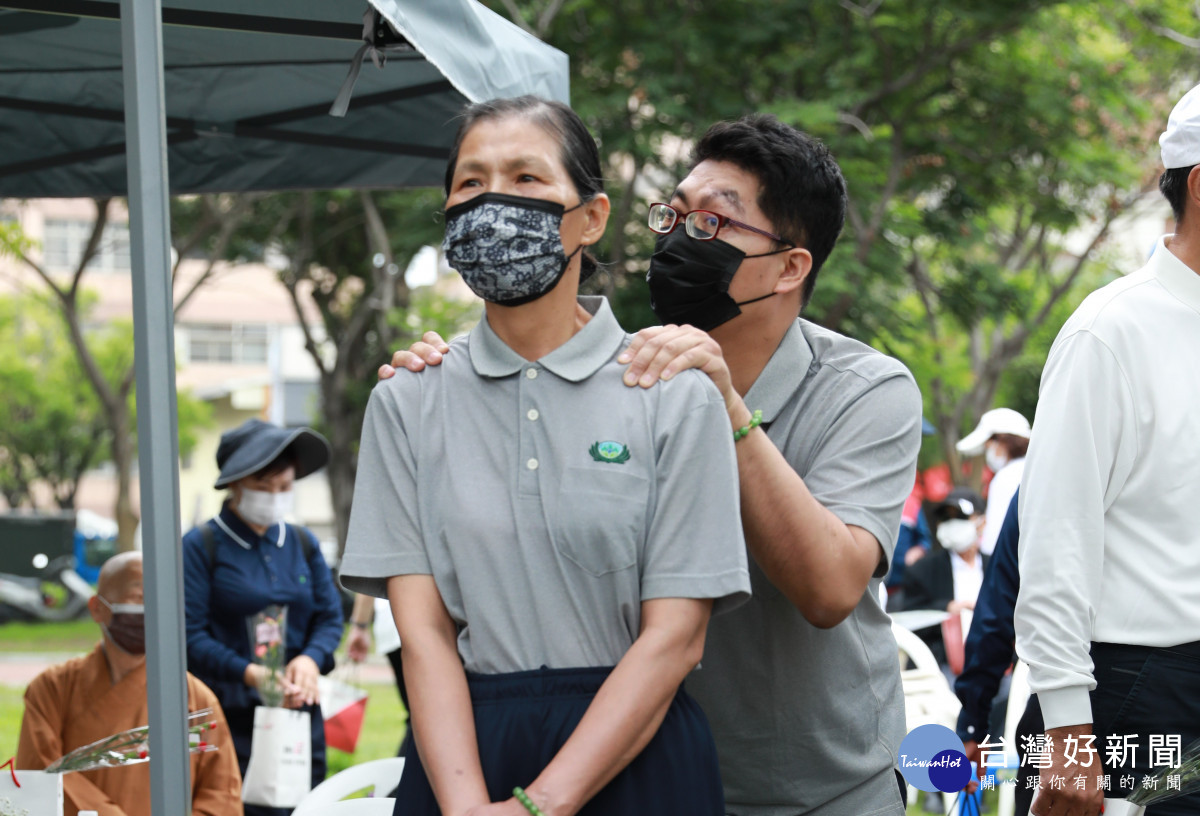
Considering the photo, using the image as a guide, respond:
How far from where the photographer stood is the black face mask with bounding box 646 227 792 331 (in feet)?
7.54

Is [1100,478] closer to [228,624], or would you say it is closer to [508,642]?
[508,642]

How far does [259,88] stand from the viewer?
393cm

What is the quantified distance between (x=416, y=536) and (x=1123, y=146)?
12.6 m

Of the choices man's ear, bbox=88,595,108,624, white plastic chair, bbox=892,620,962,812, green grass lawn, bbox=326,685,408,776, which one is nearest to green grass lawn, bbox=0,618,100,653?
green grass lawn, bbox=326,685,408,776

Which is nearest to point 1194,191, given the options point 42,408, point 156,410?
point 156,410

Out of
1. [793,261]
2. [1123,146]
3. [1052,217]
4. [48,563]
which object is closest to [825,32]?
[1052,217]

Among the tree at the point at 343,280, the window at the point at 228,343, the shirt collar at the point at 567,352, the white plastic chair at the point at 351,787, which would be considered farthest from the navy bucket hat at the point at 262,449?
the window at the point at 228,343

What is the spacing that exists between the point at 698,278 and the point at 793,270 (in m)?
0.18

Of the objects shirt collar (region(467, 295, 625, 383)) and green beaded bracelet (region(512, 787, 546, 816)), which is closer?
green beaded bracelet (region(512, 787, 546, 816))

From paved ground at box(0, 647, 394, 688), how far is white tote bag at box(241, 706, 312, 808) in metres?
8.92

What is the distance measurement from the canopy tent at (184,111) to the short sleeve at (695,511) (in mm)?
825

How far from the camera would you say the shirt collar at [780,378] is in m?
2.25

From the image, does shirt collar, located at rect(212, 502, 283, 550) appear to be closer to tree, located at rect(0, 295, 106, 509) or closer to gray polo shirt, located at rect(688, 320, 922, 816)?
gray polo shirt, located at rect(688, 320, 922, 816)

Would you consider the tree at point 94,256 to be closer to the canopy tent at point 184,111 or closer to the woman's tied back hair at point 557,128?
the canopy tent at point 184,111
